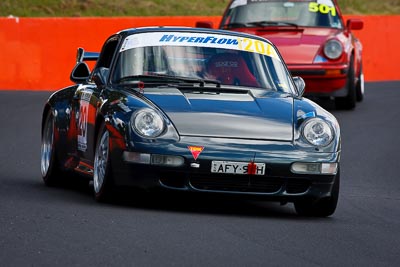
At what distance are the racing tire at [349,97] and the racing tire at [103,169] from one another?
8991 millimetres

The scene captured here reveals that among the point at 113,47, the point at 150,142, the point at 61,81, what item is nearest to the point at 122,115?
the point at 150,142

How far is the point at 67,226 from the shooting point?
711 centimetres

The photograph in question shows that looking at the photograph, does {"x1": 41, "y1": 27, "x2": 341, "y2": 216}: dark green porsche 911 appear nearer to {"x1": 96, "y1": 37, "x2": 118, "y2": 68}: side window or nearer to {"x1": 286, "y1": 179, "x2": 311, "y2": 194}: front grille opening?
{"x1": 286, "y1": 179, "x2": 311, "y2": 194}: front grille opening

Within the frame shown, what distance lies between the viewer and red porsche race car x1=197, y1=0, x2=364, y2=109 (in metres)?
16.5

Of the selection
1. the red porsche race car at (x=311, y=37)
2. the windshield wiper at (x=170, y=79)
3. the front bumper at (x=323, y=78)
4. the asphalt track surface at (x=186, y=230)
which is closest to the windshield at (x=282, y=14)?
the red porsche race car at (x=311, y=37)

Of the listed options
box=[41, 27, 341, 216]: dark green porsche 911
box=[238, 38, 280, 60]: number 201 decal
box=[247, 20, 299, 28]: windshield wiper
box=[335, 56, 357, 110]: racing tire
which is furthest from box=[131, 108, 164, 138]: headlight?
box=[335, 56, 357, 110]: racing tire

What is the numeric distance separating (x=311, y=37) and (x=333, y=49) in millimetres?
321

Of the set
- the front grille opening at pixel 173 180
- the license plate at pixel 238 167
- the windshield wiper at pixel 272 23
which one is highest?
the license plate at pixel 238 167

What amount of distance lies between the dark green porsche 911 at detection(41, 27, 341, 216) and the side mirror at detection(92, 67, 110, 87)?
1cm

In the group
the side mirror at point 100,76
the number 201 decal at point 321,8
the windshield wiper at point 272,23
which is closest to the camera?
the side mirror at point 100,76

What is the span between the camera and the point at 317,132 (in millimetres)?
8320

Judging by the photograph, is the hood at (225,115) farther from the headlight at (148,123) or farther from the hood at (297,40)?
the hood at (297,40)

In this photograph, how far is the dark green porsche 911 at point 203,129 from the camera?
805cm

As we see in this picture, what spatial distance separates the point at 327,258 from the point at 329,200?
2011 mm
